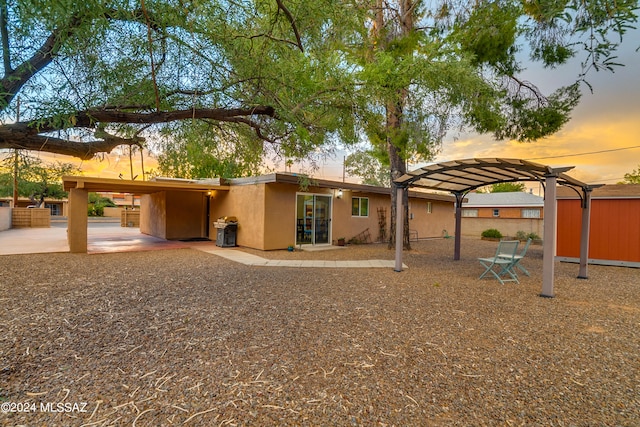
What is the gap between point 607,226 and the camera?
28.6 ft

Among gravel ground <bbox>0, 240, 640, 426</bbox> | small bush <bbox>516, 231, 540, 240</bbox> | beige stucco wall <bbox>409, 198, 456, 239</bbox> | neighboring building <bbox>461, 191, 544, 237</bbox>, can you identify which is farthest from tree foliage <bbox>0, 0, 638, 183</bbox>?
neighboring building <bbox>461, 191, 544, 237</bbox>

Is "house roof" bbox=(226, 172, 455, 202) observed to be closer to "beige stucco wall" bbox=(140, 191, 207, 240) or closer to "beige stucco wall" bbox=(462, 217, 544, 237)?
"beige stucco wall" bbox=(140, 191, 207, 240)

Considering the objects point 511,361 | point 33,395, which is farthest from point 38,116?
point 511,361

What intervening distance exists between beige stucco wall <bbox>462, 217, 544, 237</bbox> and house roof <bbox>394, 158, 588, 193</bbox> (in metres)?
10.5

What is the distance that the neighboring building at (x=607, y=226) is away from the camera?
8.33 metres

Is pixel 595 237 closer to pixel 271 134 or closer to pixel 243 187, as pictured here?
pixel 271 134

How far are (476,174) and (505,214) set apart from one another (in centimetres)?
1979

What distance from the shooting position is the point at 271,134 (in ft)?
14.6

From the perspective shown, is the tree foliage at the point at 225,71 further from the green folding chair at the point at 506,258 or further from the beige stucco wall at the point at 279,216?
the beige stucco wall at the point at 279,216

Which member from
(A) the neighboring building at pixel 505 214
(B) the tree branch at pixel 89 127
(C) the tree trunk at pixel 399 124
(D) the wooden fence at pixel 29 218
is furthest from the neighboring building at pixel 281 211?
(D) the wooden fence at pixel 29 218

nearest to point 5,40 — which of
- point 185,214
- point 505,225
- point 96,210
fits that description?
point 185,214

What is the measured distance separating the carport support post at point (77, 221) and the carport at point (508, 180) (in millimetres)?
9367

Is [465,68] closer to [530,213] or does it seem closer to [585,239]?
[585,239]

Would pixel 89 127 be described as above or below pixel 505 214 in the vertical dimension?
above
